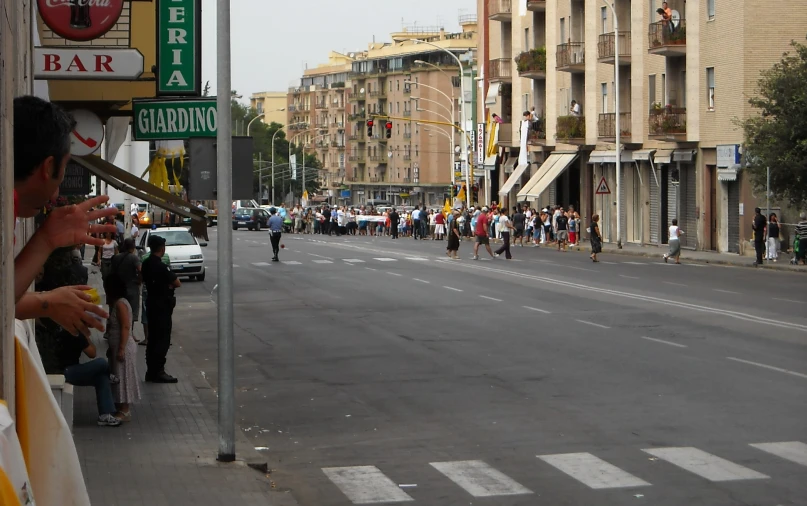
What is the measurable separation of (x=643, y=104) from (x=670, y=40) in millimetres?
4913

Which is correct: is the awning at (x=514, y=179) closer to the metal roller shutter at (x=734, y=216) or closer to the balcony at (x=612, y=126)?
the balcony at (x=612, y=126)

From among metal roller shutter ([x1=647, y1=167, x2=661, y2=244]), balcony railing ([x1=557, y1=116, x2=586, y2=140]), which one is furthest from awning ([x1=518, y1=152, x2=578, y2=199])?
metal roller shutter ([x1=647, y1=167, x2=661, y2=244])

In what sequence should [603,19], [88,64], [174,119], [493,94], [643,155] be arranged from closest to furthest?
[174,119], [88,64], [643,155], [603,19], [493,94]

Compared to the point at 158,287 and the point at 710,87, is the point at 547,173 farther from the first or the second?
the point at 158,287

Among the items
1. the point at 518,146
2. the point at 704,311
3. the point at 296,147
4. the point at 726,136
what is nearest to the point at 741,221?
the point at 726,136

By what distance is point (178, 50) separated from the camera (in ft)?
49.3

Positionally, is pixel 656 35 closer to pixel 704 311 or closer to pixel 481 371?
pixel 704 311

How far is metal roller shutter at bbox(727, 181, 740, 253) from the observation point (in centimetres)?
4656

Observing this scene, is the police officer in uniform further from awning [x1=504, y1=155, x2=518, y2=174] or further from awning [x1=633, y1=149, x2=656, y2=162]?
awning [x1=504, y1=155, x2=518, y2=174]

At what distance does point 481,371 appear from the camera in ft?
51.3

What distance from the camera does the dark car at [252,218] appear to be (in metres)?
91.4

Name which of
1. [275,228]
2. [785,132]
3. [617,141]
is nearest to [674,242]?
[785,132]

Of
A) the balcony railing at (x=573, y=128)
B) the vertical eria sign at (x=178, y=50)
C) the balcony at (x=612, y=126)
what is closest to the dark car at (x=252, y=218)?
the balcony railing at (x=573, y=128)

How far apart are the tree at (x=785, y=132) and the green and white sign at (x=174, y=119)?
1095 inches
